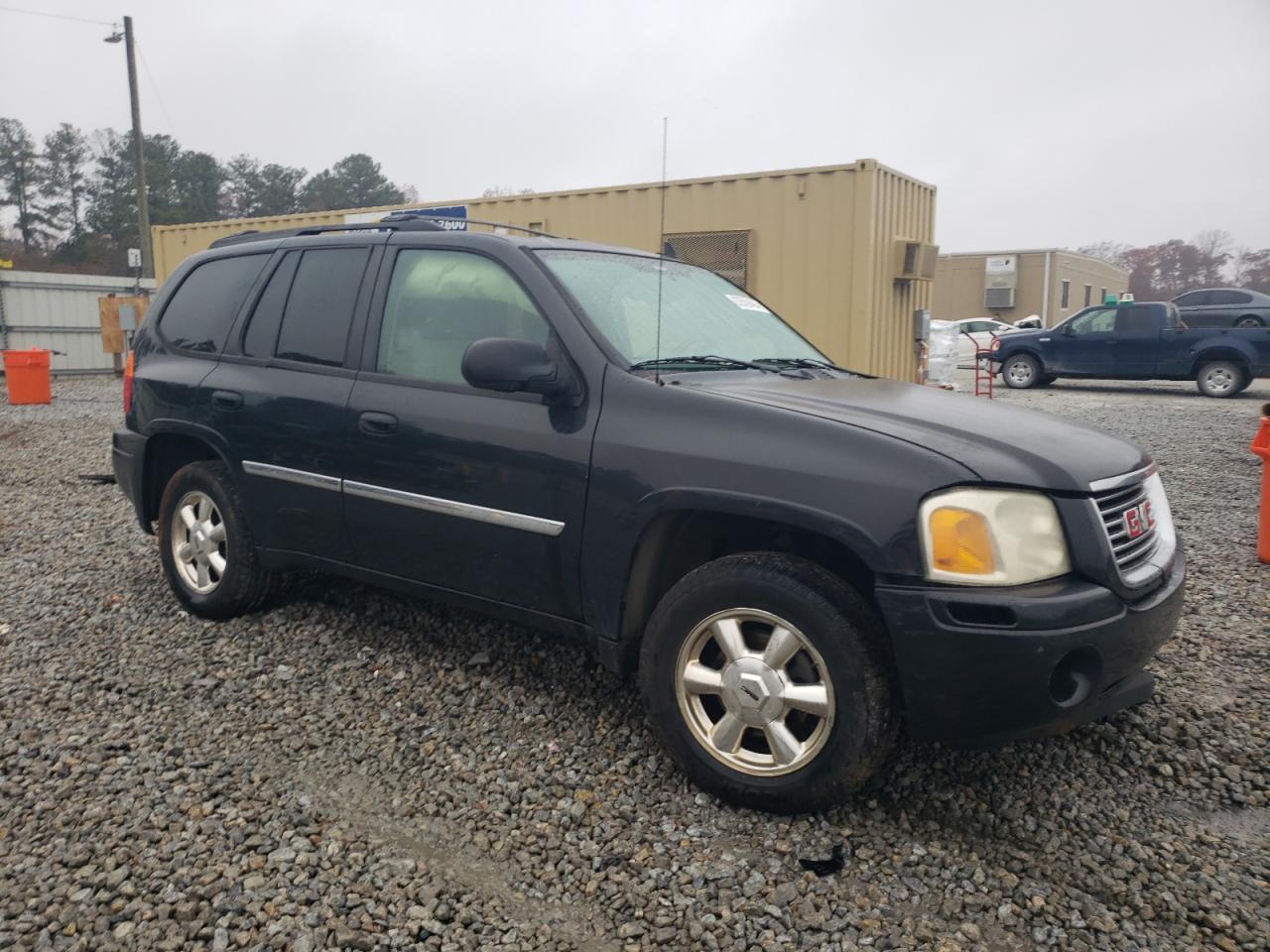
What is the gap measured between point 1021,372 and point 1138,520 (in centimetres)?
1741

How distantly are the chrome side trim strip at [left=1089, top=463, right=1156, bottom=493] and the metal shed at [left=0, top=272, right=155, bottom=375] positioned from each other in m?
21.8

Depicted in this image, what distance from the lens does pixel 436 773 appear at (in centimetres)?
321

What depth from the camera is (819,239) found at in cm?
1115

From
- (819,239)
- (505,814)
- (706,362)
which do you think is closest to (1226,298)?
(819,239)

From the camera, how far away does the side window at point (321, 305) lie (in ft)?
13.2

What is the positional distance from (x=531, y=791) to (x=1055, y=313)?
34322mm

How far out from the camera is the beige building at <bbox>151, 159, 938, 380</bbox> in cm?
1101

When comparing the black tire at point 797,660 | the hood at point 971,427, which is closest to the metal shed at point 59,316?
the hood at point 971,427

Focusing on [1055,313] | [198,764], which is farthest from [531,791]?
[1055,313]

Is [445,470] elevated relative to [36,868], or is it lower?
elevated

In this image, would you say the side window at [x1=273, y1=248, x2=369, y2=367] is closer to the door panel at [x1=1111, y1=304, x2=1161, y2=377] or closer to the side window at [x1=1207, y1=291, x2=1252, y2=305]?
the door panel at [x1=1111, y1=304, x2=1161, y2=377]

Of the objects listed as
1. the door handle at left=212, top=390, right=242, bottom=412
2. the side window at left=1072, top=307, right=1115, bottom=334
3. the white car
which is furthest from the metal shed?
the white car

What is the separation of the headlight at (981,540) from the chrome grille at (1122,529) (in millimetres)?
258

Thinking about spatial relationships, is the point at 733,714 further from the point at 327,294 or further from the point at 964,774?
the point at 327,294
